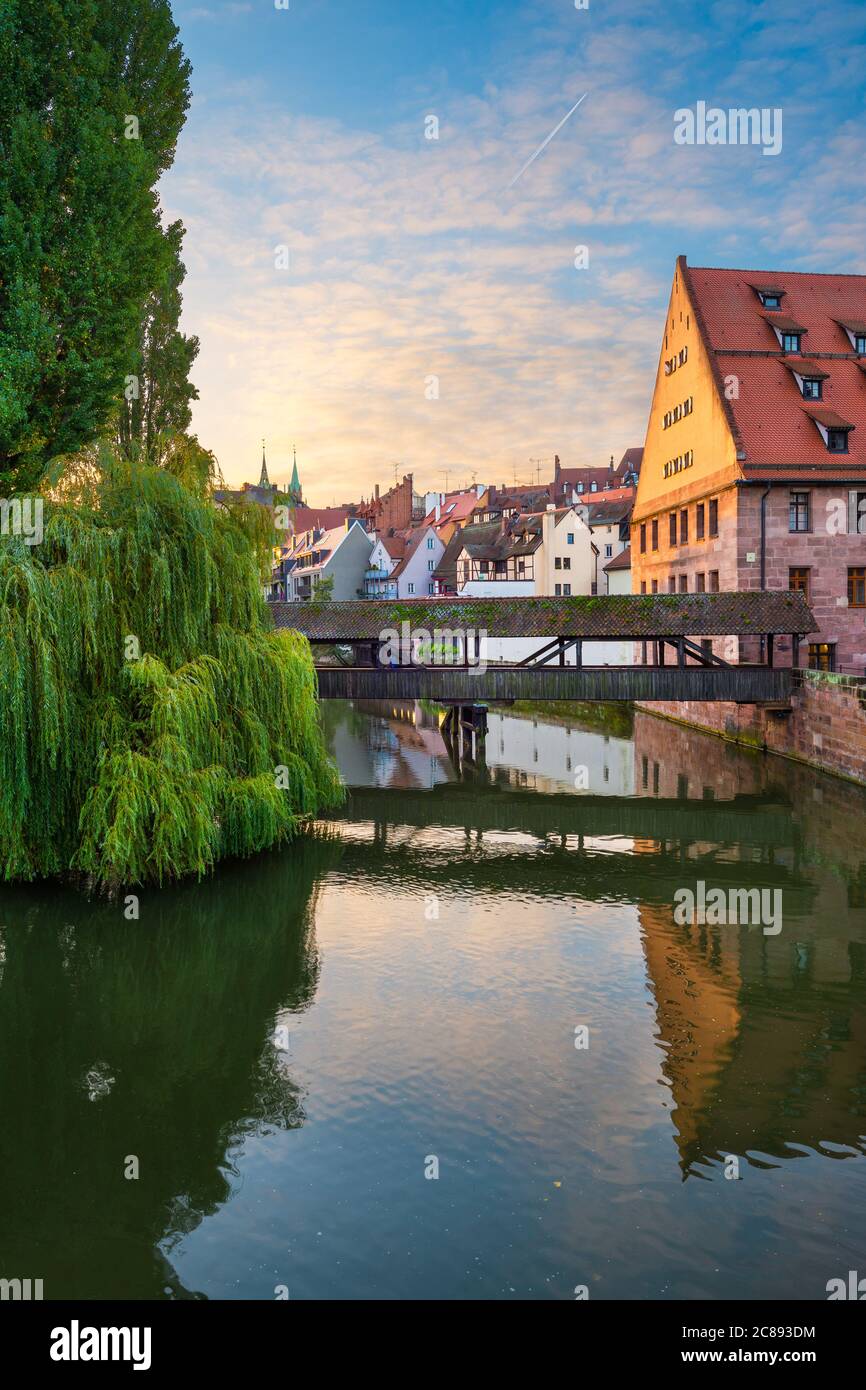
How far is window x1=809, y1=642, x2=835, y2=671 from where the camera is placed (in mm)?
27372

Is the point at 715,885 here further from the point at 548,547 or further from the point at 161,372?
the point at 548,547

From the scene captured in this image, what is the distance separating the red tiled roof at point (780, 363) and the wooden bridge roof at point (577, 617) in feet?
16.9

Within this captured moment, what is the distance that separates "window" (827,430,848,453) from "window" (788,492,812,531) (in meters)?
Answer: 1.65

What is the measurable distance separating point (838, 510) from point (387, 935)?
21.1m

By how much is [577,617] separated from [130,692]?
1290 centimetres

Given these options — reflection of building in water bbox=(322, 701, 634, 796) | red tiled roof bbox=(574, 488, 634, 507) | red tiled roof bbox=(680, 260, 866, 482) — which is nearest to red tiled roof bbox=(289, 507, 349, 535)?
red tiled roof bbox=(574, 488, 634, 507)

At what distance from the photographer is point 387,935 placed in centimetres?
1212

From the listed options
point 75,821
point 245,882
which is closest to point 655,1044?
point 245,882

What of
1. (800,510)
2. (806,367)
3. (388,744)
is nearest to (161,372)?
(388,744)

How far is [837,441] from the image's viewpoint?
27.8 meters

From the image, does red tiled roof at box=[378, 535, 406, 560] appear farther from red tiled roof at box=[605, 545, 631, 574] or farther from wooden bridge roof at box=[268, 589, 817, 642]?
wooden bridge roof at box=[268, 589, 817, 642]

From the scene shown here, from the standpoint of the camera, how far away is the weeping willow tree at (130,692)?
40.5 feet

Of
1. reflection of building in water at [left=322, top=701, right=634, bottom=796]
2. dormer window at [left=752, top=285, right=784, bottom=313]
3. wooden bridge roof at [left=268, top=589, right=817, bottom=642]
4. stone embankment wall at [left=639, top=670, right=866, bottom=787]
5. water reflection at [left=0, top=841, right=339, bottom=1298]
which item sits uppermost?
→ dormer window at [left=752, top=285, right=784, bottom=313]

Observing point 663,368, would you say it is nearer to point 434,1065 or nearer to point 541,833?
point 541,833
